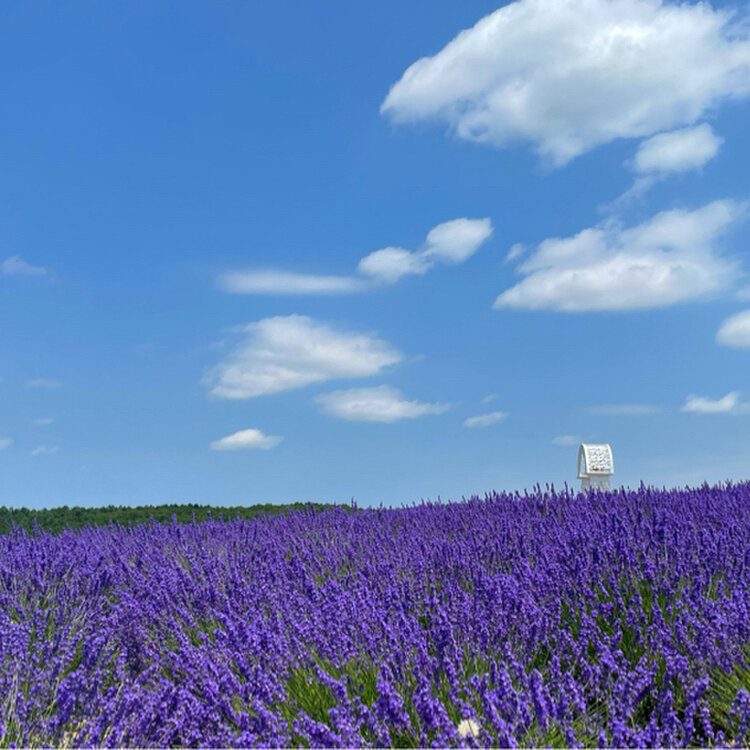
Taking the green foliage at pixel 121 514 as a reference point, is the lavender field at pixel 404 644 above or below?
below

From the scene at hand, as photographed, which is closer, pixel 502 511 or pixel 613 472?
pixel 502 511

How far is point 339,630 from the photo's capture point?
9.47 feet

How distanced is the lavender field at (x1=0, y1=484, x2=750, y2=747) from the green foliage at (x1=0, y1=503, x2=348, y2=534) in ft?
13.3

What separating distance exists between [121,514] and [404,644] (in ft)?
25.5

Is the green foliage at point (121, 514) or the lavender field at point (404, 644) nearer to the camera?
the lavender field at point (404, 644)

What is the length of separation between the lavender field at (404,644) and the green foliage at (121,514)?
4055mm

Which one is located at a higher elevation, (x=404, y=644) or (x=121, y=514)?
(x=121, y=514)

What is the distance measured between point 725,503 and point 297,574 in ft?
11.3

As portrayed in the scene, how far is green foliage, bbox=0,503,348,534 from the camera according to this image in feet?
29.8

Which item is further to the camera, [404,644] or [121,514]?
[121,514]

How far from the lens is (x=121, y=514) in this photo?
32.0ft

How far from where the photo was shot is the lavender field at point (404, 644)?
2.28 m

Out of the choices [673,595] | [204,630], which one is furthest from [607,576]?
[204,630]

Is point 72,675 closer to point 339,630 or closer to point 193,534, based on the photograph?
point 339,630
